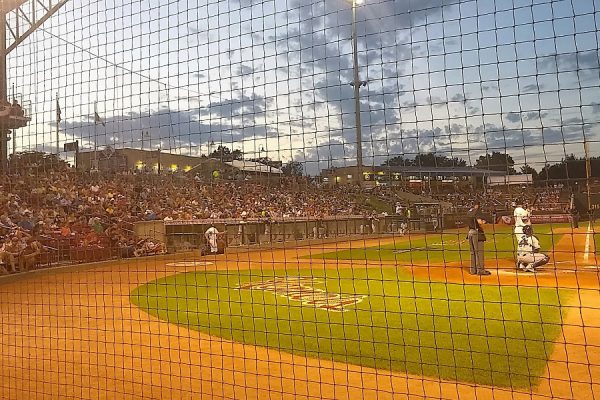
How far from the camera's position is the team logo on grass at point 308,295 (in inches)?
277

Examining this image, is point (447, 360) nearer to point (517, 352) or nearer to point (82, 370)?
point (517, 352)

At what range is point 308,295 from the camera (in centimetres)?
801

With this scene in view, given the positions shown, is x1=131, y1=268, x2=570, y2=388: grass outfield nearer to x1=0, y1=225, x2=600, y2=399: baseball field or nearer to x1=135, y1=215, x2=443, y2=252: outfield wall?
x1=0, y1=225, x2=600, y2=399: baseball field

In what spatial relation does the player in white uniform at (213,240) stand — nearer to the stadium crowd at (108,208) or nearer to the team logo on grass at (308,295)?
the stadium crowd at (108,208)

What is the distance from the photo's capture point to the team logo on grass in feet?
23.1

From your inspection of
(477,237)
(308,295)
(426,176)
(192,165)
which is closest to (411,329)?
(426,176)

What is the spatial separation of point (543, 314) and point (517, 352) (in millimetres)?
1956

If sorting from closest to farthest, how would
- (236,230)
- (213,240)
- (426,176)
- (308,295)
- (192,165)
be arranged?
(426,176) < (192,165) < (308,295) < (213,240) < (236,230)

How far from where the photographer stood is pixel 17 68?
5098mm

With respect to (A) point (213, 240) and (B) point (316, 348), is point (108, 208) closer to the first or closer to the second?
(A) point (213, 240)

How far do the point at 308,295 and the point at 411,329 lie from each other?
2984 millimetres

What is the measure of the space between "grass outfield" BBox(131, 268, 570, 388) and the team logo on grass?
0.49ft

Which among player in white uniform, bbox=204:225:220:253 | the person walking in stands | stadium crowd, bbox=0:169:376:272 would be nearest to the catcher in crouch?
the person walking in stands

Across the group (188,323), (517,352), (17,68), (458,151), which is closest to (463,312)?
(517,352)
